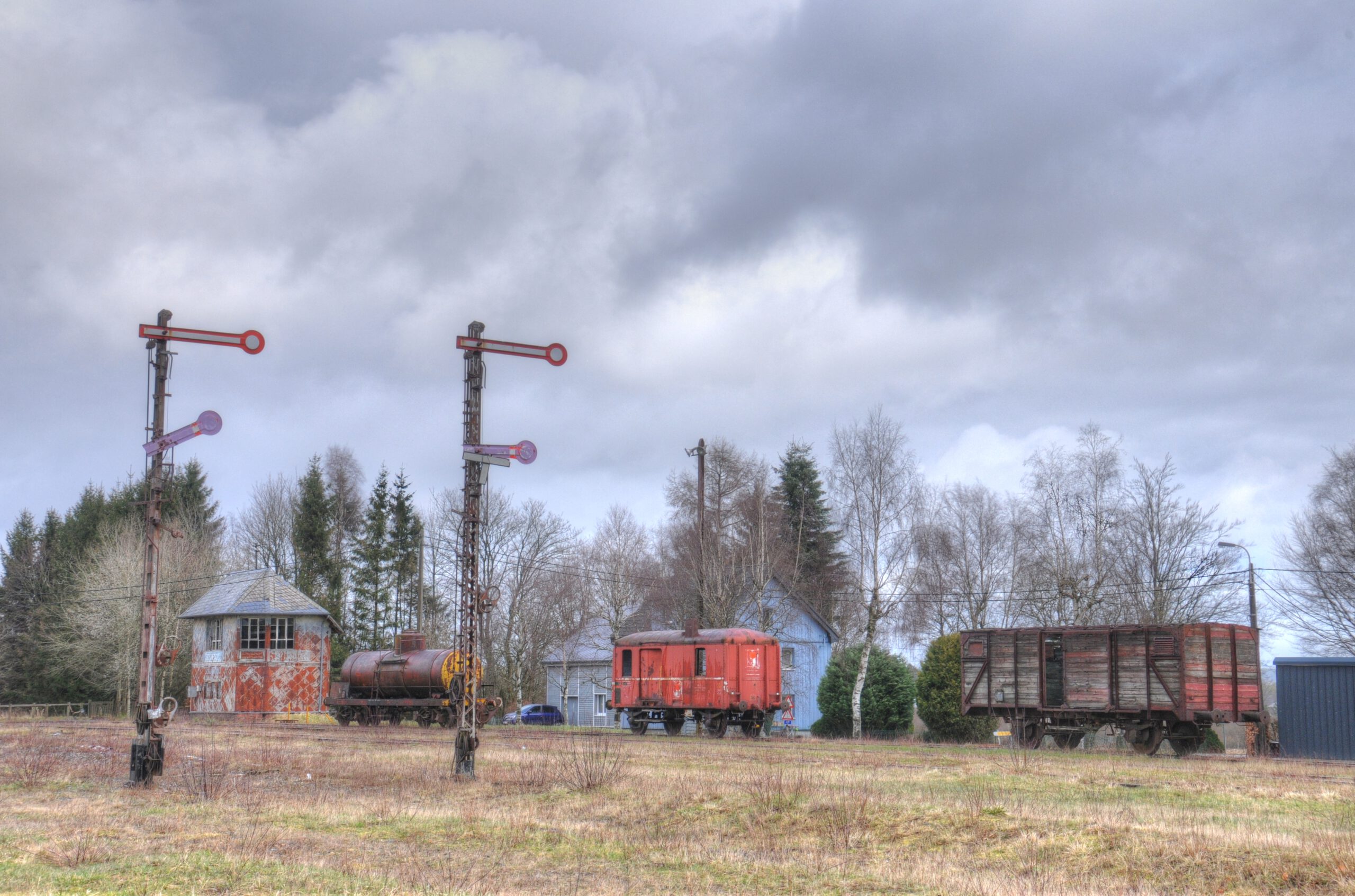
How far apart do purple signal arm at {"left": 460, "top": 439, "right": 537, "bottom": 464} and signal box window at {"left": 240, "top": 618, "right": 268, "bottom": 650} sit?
3700 centimetres

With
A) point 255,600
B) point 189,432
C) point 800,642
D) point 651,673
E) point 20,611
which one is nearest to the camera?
point 189,432

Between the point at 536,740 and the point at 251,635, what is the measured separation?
91.0 feet

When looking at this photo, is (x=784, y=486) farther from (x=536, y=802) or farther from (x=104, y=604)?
(x=536, y=802)

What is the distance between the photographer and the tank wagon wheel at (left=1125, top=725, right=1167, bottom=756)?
2548 centimetres

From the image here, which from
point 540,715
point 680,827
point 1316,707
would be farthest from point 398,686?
point 680,827

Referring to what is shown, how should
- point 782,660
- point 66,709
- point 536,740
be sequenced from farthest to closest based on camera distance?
1. point 66,709
2. point 782,660
3. point 536,740

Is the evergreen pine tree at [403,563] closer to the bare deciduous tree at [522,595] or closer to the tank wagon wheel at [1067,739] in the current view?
the bare deciduous tree at [522,595]

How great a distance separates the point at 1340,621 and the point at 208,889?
4784 centimetres

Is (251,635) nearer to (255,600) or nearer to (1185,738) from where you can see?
(255,600)

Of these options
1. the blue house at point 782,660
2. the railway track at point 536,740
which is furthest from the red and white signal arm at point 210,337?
the blue house at point 782,660

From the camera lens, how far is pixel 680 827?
1359 cm

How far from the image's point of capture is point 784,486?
60125mm

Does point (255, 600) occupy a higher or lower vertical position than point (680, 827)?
higher

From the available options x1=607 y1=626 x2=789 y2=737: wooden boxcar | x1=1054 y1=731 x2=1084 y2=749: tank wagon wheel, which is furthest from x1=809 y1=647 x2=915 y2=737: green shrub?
x1=1054 y1=731 x2=1084 y2=749: tank wagon wheel
